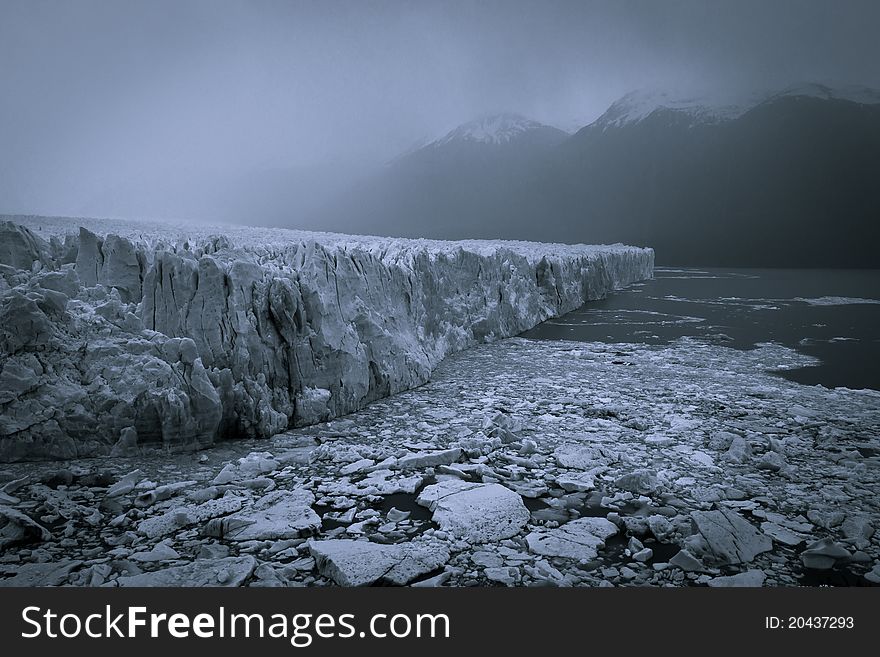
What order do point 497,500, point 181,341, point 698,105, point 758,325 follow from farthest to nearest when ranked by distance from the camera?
point 698,105 < point 758,325 < point 181,341 < point 497,500

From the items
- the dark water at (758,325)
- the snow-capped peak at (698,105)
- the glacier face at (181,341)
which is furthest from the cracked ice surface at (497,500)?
the snow-capped peak at (698,105)

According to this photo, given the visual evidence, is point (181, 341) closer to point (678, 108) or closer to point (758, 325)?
point (758, 325)

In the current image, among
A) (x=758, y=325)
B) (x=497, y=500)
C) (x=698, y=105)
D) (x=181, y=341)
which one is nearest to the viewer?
(x=497, y=500)

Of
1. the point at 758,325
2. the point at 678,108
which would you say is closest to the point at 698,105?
the point at 678,108

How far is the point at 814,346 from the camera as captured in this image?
38.7ft

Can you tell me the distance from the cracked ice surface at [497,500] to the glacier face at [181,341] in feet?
1.07

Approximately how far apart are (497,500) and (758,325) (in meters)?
14.2

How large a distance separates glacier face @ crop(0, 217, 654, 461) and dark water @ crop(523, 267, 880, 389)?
7.06 meters

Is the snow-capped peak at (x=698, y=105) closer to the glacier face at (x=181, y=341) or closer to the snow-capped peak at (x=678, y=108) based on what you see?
the snow-capped peak at (x=678, y=108)

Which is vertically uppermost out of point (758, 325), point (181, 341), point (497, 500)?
point (181, 341)

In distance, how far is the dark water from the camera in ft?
32.6

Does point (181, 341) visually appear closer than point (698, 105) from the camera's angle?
Yes

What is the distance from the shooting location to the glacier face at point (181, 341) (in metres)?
4.84

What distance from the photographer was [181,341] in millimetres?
5430
